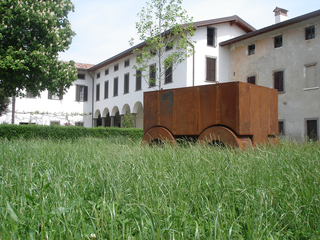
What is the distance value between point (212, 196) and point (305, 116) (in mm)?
16446

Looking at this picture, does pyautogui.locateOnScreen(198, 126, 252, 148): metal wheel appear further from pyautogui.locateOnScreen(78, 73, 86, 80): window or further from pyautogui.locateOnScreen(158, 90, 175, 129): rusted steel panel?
pyautogui.locateOnScreen(78, 73, 86, 80): window

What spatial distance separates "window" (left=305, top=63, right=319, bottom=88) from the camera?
17.2 metres

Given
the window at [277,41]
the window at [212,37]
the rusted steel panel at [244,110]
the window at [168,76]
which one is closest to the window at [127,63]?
the window at [168,76]

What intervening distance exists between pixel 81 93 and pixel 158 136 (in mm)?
27007

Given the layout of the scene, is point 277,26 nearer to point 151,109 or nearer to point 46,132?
point 151,109

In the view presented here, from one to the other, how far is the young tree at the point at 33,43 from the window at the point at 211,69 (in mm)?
10476

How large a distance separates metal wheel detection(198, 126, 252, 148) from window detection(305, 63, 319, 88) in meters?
12.3

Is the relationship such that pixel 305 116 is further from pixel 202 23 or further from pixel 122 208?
pixel 122 208

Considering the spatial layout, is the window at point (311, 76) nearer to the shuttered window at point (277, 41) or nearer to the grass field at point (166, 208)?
the shuttered window at point (277, 41)

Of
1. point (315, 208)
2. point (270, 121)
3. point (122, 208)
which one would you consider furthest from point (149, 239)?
point (270, 121)

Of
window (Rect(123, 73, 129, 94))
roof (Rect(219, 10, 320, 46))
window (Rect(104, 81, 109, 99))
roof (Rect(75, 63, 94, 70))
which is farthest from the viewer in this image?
roof (Rect(75, 63, 94, 70))

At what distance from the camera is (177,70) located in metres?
21.5

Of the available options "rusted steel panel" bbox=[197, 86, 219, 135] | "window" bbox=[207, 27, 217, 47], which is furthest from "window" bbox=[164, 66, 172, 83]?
"rusted steel panel" bbox=[197, 86, 219, 135]

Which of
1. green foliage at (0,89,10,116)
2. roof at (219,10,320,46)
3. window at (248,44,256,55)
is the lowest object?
green foliage at (0,89,10,116)
